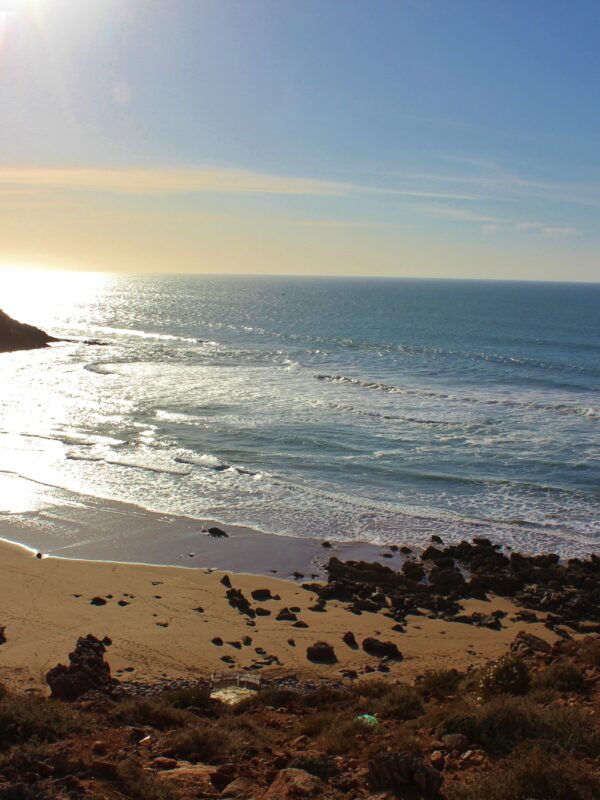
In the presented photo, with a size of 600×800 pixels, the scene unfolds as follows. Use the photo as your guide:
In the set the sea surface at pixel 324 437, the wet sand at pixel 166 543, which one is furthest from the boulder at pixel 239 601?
the sea surface at pixel 324 437

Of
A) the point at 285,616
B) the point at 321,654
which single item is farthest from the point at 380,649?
the point at 285,616

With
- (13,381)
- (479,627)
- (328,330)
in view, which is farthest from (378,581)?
(328,330)

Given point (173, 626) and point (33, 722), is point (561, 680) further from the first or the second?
point (173, 626)

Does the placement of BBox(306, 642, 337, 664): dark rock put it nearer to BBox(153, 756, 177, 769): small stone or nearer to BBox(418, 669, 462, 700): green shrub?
BBox(418, 669, 462, 700): green shrub

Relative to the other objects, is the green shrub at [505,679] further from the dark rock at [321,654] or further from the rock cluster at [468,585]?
the rock cluster at [468,585]

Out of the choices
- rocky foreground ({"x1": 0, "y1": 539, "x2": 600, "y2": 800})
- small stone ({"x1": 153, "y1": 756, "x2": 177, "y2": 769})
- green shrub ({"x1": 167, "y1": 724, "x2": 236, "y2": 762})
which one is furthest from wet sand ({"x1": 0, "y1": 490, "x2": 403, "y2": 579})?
small stone ({"x1": 153, "y1": 756, "x2": 177, "y2": 769})

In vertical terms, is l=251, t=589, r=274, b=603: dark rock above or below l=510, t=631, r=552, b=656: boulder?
below

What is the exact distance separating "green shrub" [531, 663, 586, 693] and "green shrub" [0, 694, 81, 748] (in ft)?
24.0

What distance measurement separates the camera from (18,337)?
3012 inches

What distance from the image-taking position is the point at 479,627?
18.0 m

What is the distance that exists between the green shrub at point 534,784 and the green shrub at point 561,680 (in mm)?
3589

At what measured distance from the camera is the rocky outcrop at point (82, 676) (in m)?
12.5

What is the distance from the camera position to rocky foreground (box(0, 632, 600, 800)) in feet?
27.5

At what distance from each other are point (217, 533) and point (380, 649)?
9116mm
